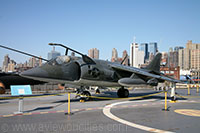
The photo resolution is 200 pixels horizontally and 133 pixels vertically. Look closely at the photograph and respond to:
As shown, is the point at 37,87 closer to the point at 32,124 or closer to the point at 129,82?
the point at 129,82

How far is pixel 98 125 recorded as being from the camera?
7309mm

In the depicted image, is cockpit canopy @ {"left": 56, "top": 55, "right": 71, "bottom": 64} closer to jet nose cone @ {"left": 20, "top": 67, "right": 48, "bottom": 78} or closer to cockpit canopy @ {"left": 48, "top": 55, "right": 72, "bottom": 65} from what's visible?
→ cockpit canopy @ {"left": 48, "top": 55, "right": 72, "bottom": 65}

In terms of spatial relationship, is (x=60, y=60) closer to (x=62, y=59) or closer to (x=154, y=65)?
Answer: (x=62, y=59)

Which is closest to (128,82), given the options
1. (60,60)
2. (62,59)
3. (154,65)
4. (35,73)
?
(62,59)

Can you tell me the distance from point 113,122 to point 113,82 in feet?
25.7

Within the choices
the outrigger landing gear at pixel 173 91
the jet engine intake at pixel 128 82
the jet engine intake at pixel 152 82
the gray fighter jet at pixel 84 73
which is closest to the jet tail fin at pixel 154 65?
the gray fighter jet at pixel 84 73

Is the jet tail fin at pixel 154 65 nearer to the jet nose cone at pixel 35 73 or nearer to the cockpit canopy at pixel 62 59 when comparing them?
the cockpit canopy at pixel 62 59

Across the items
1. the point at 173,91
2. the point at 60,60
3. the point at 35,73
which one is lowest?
the point at 173,91

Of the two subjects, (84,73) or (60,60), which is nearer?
(60,60)

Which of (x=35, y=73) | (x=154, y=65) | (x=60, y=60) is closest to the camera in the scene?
(x=35, y=73)

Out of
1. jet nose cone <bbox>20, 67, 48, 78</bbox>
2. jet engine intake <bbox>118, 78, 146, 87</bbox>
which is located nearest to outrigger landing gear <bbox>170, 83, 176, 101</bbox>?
jet engine intake <bbox>118, 78, 146, 87</bbox>

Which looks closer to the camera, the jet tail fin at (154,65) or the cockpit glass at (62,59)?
the cockpit glass at (62,59)

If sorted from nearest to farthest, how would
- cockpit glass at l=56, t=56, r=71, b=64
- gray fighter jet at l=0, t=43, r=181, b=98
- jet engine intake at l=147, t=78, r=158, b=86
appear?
gray fighter jet at l=0, t=43, r=181, b=98
cockpit glass at l=56, t=56, r=71, b=64
jet engine intake at l=147, t=78, r=158, b=86

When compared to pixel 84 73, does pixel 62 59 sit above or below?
above
